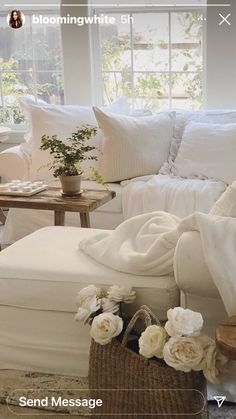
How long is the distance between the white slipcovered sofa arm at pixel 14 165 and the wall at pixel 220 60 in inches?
65.0

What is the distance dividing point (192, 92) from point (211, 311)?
3.10 metres

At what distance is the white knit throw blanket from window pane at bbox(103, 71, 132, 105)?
272 centimetres

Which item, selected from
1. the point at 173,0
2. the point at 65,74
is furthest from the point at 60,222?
the point at 173,0

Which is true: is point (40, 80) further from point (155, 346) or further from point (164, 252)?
point (155, 346)

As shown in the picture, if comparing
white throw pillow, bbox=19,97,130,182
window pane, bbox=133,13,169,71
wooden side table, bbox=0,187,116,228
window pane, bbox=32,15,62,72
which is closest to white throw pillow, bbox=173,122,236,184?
white throw pillow, bbox=19,97,130,182

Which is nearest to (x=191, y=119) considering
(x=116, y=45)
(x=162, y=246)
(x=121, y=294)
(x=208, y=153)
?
(x=208, y=153)

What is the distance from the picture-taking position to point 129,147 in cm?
377

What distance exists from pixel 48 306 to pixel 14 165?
2.07 m

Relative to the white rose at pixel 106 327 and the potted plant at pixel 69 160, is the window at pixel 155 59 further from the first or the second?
the white rose at pixel 106 327

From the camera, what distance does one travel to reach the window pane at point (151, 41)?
4645 mm

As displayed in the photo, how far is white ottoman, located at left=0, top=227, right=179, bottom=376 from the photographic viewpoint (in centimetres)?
210

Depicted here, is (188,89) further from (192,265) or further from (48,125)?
(192,265)

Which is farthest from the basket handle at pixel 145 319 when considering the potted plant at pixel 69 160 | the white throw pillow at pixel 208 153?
the white throw pillow at pixel 208 153

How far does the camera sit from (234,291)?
1740 mm
